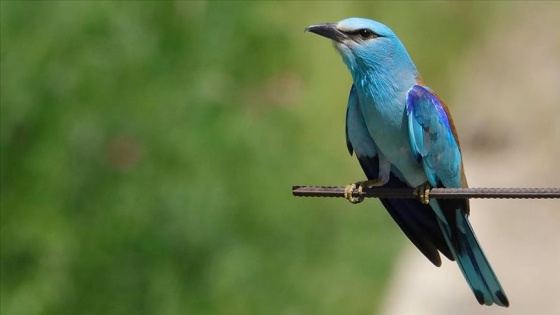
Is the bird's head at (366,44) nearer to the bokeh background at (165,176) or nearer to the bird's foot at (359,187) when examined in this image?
the bird's foot at (359,187)

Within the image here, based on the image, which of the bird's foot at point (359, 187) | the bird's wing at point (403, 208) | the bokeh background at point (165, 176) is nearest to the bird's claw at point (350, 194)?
the bird's foot at point (359, 187)

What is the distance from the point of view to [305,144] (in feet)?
26.2

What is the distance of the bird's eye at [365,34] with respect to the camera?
4.30 meters

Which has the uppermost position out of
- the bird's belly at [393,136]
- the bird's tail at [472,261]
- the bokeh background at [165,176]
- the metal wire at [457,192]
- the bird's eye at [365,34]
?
the bird's eye at [365,34]

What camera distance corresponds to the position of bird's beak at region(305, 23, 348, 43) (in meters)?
4.20

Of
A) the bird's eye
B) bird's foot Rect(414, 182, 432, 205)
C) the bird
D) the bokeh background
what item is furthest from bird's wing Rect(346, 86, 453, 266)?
the bokeh background

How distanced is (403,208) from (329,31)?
2.40 feet

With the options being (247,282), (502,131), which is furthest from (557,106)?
(247,282)

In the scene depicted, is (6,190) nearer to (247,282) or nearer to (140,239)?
(140,239)

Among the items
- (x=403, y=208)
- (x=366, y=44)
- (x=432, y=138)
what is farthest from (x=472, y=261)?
(x=366, y=44)

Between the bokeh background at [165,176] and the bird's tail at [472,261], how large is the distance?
9.68 feet

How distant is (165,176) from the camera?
721 centimetres

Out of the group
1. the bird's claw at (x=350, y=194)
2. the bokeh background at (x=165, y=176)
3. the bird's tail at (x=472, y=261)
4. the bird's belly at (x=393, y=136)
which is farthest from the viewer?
the bokeh background at (x=165, y=176)

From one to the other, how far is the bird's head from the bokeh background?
9.63ft
